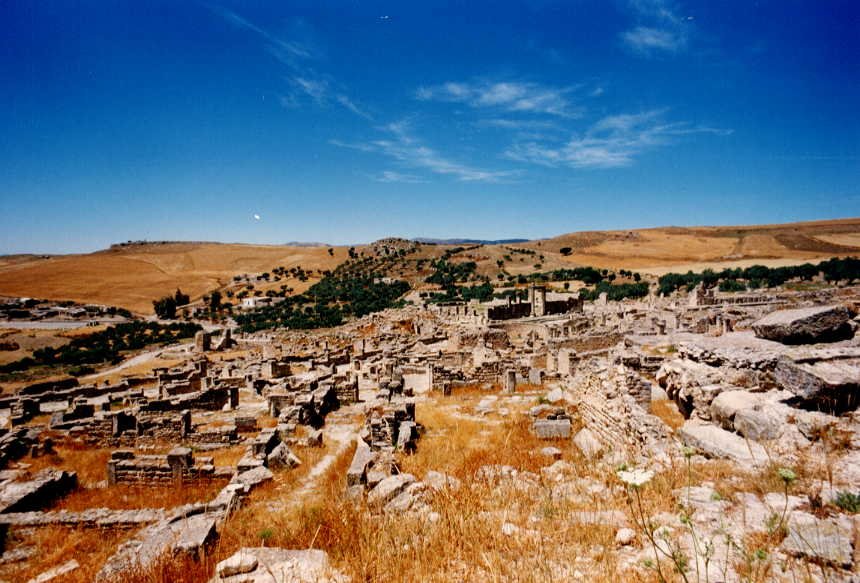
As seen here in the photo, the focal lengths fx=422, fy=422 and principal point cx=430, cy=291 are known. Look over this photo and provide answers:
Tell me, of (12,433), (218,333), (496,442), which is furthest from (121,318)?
(496,442)

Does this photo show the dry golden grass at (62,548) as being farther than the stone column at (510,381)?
No

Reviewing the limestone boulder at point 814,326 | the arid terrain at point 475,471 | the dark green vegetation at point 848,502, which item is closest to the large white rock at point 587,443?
the arid terrain at point 475,471

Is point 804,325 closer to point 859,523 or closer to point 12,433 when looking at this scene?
point 859,523

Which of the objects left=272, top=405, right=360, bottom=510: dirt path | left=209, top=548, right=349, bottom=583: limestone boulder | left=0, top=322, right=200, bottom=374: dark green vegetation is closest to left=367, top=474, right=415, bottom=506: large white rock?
left=209, top=548, right=349, bottom=583: limestone boulder

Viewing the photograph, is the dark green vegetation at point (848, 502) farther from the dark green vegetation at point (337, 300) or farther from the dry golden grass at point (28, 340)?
the dry golden grass at point (28, 340)

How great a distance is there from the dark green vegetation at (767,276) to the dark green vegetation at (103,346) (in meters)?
74.0

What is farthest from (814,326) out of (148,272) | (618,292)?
(148,272)

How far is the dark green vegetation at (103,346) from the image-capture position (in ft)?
147

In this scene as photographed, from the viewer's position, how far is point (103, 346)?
54.4 meters

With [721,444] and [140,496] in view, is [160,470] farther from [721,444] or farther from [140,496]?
[721,444]

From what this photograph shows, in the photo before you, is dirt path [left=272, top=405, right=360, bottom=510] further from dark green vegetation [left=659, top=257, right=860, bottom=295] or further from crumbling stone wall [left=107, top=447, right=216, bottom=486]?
dark green vegetation [left=659, top=257, right=860, bottom=295]

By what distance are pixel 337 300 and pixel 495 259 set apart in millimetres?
51030

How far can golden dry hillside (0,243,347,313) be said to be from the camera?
4056 inches

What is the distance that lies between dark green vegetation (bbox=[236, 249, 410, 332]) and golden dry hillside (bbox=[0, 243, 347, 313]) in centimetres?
1154
